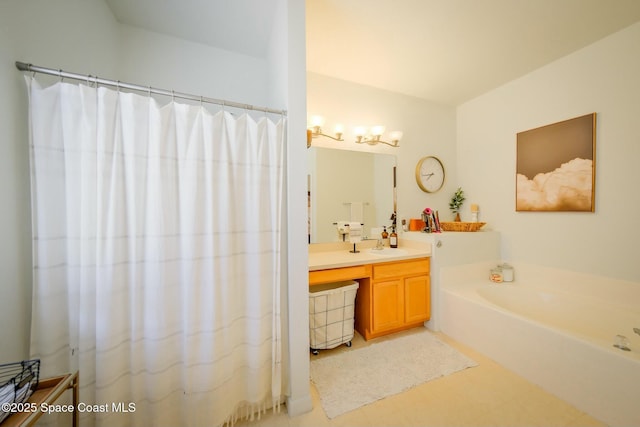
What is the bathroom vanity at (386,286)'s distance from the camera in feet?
6.33

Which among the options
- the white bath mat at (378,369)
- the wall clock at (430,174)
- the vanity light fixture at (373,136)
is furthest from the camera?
the wall clock at (430,174)

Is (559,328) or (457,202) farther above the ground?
(457,202)

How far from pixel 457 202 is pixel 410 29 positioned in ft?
7.18

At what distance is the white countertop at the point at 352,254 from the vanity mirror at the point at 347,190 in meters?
0.10

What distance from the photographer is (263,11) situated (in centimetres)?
146

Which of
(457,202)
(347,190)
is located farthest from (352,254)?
(457,202)

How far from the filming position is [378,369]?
167 cm

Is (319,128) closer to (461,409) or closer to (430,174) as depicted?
(430,174)

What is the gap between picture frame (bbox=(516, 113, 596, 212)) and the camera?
6.18 ft

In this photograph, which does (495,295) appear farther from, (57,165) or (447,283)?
(57,165)

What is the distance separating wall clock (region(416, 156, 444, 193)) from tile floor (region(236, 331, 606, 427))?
201 cm

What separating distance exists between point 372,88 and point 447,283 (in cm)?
239

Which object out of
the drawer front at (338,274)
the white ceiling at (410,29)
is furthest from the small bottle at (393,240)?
the white ceiling at (410,29)

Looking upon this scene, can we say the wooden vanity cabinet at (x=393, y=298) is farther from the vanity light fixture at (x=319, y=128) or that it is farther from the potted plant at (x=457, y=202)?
the vanity light fixture at (x=319, y=128)
